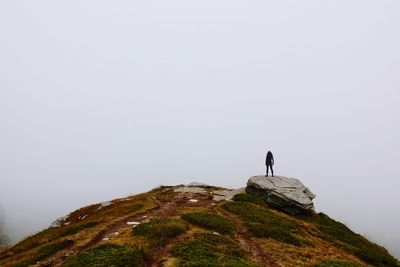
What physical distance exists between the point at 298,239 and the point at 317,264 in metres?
7.78

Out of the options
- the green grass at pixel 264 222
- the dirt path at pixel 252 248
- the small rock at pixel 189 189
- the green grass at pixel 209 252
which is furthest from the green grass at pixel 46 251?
the small rock at pixel 189 189

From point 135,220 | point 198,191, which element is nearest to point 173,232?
point 135,220

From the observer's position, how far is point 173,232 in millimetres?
33156

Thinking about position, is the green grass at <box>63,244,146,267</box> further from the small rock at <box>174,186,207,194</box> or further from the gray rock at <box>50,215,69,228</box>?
the small rock at <box>174,186,207,194</box>

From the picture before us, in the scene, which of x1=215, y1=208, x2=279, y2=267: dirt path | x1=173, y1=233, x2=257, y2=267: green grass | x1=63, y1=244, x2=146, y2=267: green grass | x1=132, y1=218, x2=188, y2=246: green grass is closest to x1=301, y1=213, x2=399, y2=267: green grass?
x1=215, y1=208, x2=279, y2=267: dirt path

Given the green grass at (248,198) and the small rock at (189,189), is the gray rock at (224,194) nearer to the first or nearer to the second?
the green grass at (248,198)

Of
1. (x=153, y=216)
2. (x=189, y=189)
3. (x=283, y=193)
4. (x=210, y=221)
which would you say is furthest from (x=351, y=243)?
(x=189, y=189)

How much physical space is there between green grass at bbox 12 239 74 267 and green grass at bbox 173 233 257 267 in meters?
10.9

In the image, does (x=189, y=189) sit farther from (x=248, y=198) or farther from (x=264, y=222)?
(x=264, y=222)

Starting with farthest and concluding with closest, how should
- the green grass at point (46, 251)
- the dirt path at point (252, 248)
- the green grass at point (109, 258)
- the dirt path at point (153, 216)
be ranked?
the green grass at point (46, 251)
the dirt path at point (153, 216)
the dirt path at point (252, 248)
the green grass at point (109, 258)

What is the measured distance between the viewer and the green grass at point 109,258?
25828 millimetres

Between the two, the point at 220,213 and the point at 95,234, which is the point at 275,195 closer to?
the point at 220,213

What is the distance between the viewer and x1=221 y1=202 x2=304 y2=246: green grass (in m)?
36.3

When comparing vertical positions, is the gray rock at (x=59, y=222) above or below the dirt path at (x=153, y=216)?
below
